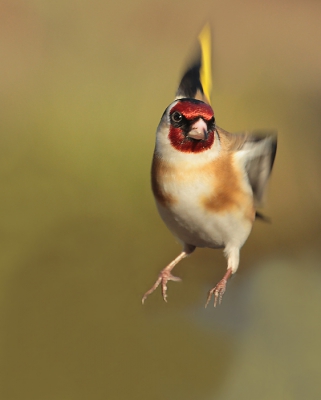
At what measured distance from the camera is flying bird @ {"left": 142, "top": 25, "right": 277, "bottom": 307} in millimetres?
636

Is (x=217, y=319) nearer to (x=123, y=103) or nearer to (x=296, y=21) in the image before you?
(x=123, y=103)

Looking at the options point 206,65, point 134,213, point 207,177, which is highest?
point 206,65

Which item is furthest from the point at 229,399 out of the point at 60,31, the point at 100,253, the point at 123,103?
the point at 60,31

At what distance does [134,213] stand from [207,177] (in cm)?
137

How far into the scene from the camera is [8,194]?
2.06 metres

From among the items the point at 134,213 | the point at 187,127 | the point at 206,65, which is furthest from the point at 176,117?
the point at 134,213

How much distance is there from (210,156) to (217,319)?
36.3 inches

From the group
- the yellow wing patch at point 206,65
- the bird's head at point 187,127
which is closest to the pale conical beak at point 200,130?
the bird's head at point 187,127

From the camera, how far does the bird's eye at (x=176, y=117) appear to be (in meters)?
0.62

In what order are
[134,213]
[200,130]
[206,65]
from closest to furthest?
[200,130]
[206,65]
[134,213]

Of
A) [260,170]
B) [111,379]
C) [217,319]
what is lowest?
[111,379]

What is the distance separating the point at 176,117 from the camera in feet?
2.07

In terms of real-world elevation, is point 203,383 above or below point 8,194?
below

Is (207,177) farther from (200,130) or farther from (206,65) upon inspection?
(206,65)
